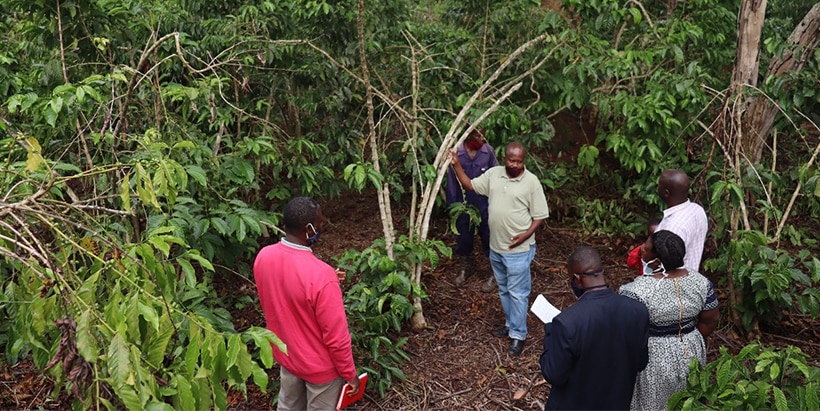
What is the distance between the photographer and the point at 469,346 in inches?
202

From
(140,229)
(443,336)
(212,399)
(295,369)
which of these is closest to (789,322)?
(443,336)

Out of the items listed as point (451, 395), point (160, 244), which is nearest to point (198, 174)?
point (160, 244)

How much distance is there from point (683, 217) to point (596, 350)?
1458 mm

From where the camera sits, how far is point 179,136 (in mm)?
4500

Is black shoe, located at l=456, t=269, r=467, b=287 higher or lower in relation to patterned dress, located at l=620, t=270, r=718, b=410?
lower

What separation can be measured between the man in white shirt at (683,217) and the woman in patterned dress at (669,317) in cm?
66

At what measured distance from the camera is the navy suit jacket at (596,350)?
3.05 metres

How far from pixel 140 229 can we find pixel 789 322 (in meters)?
4.96

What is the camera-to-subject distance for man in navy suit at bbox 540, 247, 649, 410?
10.0 feet

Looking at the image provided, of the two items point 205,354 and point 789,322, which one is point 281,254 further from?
point 789,322

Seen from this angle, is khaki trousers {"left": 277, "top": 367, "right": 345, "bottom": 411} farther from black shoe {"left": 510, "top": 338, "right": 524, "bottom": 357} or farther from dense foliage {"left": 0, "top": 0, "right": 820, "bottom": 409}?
black shoe {"left": 510, "top": 338, "right": 524, "bottom": 357}

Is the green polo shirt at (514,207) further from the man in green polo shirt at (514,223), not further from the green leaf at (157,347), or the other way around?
the green leaf at (157,347)

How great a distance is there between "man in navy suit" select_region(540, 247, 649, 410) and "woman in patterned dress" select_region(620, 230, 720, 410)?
0.57 ft

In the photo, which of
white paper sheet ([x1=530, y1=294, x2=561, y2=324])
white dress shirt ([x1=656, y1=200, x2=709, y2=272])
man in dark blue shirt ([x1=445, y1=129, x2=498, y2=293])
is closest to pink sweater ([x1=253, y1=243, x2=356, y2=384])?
white paper sheet ([x1=530, y1=294, x2=561, y2=324])
